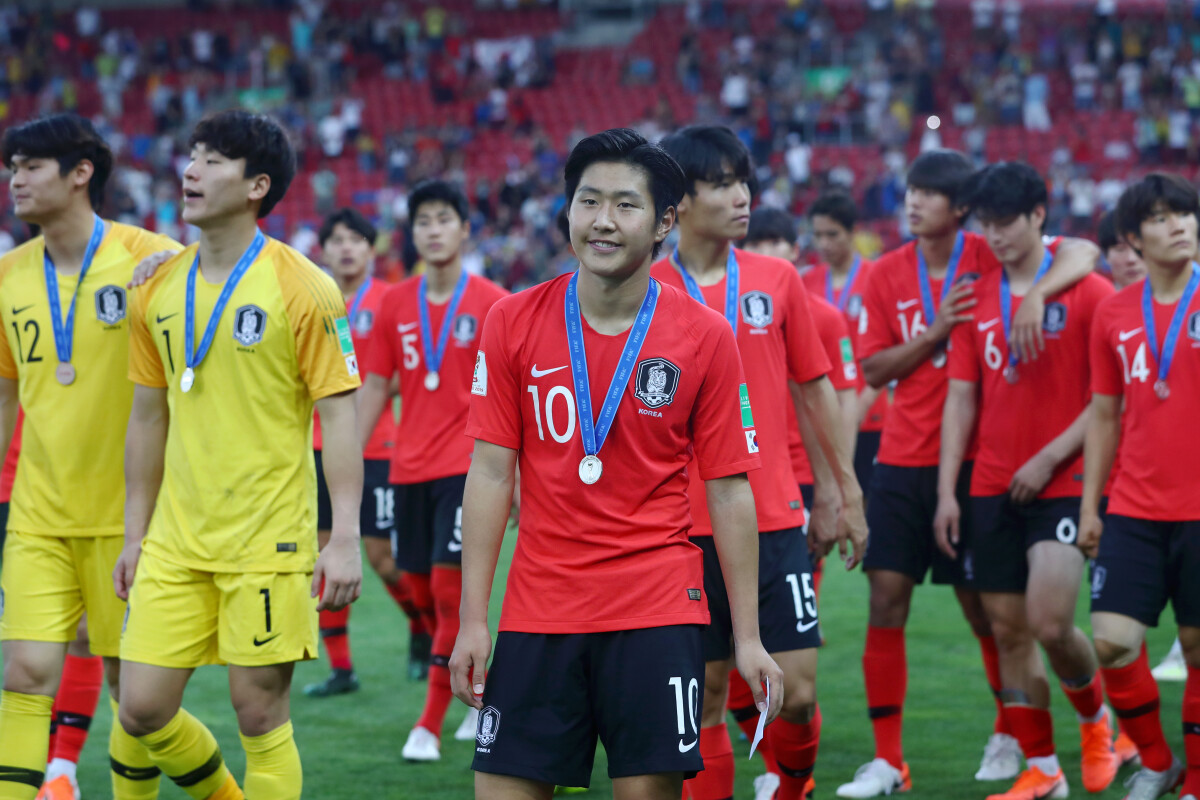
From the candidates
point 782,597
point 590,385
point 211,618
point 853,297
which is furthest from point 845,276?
point 590,385

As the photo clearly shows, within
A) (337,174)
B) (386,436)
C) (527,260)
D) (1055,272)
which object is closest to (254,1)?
(337,174)

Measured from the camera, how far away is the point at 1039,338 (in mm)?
5293

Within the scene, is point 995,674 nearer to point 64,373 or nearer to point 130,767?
point 130,767

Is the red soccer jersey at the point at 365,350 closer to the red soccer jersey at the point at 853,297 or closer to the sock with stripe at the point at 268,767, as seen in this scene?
the red soccer jersey at the point at 853,297

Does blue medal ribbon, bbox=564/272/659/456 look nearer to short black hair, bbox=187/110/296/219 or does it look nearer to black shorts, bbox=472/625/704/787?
black shorts, bbox=472/625/704/787

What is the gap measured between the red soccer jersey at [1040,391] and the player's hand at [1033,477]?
0.33ft

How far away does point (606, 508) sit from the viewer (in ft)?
10.6

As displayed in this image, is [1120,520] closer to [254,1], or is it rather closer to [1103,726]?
[1103,726]

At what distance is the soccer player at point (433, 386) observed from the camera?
20.4ft

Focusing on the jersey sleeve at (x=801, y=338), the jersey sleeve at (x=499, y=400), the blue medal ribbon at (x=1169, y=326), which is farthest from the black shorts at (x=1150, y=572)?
the jersey sleeve at (x=499, y=400)

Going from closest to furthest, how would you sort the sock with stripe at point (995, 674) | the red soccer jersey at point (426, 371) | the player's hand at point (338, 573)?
the player's hand at point (338, 573)
the sock with stripe at point (995, 674)
the red soccer jersey at point (426, 371)

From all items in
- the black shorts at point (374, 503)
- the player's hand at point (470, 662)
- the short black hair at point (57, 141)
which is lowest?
the black shorts at point (374, 503)

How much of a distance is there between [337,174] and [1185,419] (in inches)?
1052

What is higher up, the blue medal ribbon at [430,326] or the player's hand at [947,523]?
the blue medal ribbon at [430,326]
